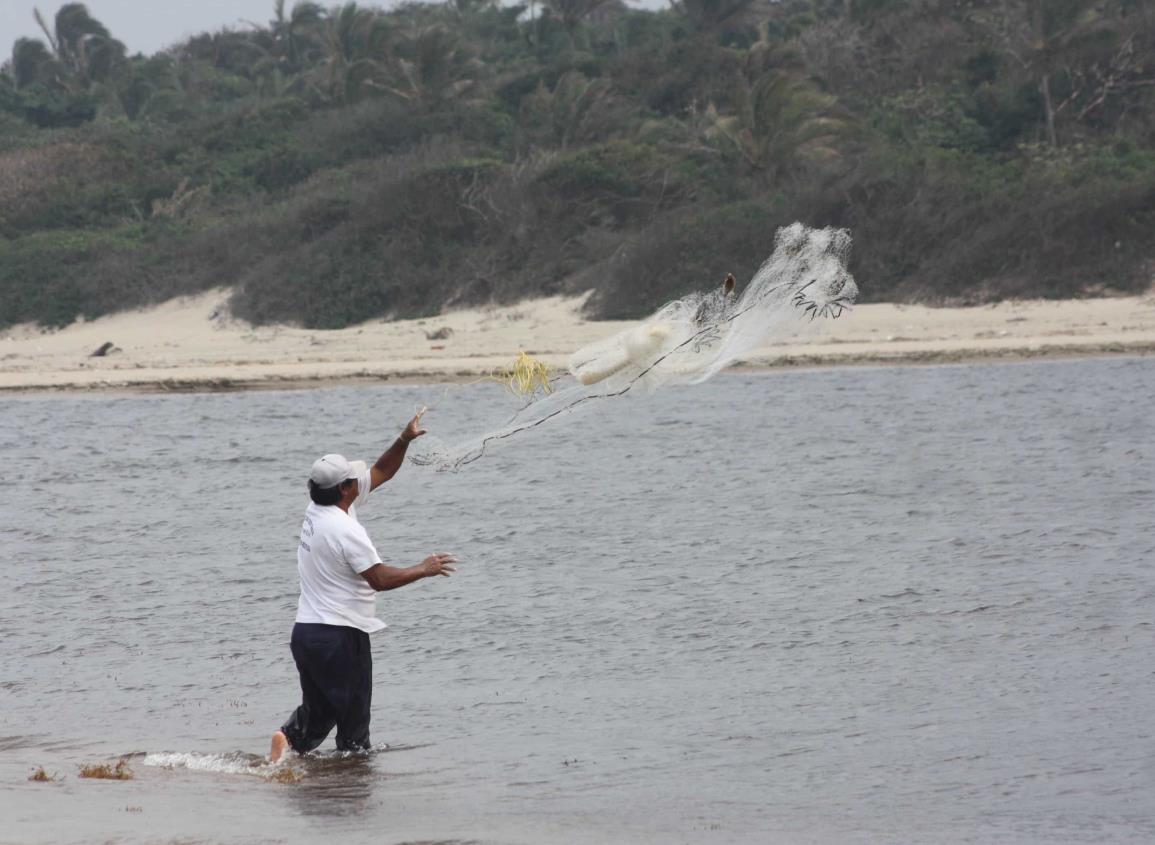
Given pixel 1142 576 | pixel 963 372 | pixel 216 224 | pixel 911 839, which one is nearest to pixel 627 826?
pixel 911 839

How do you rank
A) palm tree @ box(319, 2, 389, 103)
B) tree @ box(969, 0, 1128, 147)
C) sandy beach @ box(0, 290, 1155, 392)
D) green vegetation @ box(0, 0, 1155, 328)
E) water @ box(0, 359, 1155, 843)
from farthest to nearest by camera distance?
palm tree @ box(319, 2, 389, 103)
tree @ box(969, 0, 1128, 147)
green vegetation @ box(0, 0, 1155, 328)
sandy beach @ box(0, 290, 1155, 392)
water @ box(0, 359, 1155, 843)

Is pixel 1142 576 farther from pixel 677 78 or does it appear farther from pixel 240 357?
pixel 677 78

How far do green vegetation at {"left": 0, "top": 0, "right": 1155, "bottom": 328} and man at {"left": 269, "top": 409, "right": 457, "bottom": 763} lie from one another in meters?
22.0

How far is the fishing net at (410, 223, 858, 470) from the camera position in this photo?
295 inches

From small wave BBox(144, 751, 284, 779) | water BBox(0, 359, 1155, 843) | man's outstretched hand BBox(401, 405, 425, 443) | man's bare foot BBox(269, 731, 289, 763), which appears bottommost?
water BBox(0, 359, 1155, 843)

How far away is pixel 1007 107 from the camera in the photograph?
116 feet

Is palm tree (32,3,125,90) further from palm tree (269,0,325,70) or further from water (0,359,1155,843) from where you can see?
water (0,359,1155,843)

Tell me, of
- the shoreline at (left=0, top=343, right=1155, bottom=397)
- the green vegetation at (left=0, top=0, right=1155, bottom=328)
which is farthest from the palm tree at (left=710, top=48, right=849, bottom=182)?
the shoreline at (left=0, top=343, right=1155, bottom=397)

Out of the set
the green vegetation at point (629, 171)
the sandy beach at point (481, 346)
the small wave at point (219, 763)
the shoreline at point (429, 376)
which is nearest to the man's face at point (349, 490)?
the small wave at point (219, 763)

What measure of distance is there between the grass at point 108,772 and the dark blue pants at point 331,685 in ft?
2.36

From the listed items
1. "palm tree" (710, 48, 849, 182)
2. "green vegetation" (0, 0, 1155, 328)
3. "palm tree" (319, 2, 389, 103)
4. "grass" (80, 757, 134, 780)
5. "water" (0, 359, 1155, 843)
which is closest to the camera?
"water" (0, 359, 1155, 843)

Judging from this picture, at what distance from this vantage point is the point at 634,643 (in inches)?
416

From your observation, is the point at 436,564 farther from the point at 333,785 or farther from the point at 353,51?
the point at 353,51

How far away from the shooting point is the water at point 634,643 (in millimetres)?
6984
